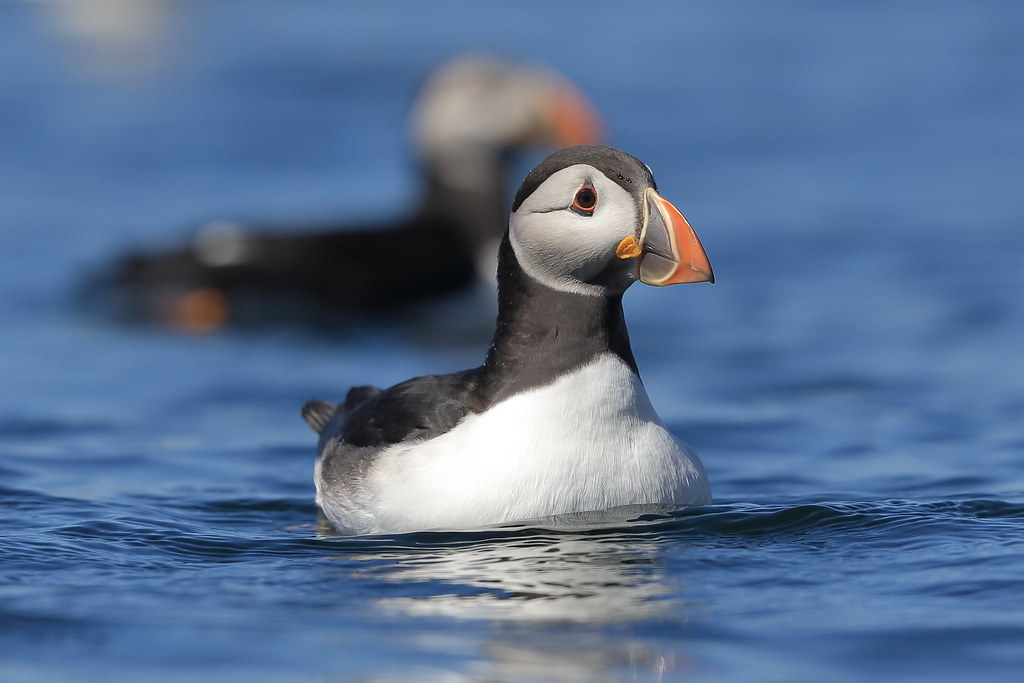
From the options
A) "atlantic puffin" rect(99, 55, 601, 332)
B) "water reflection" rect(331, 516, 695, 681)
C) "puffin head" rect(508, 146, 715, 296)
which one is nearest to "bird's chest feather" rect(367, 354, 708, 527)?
"water reflection" rect(331, 516, 695, 681)

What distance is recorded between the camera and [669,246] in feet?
18.9

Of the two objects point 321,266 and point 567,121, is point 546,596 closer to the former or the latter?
point 321,266

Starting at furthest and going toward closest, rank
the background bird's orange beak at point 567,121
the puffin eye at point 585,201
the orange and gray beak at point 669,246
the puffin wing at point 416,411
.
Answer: the background bird's orange beak at point 567,121 < the puffin wing at point 416,411 < the puffin eye at point 585,201 < the orange and gray beak at point 669,246

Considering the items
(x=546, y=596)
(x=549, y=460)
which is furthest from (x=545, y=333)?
(x=546, y=596)

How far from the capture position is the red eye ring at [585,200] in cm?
588

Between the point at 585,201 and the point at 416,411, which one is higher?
the point at 585,201

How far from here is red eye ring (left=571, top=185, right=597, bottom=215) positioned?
19.3 ft

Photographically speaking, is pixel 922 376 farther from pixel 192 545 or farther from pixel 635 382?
pixel 192 545

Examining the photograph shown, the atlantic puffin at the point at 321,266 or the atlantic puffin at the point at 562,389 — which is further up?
the atlantic puffin at the point at 321,266

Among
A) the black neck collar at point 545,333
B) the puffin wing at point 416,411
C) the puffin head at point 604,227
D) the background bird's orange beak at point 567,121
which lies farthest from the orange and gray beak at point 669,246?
the background bird's orange beak at point 567,121

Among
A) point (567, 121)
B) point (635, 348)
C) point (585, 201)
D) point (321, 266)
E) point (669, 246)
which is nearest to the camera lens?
point (669, 246)

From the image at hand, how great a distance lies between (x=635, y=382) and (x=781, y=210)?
30.0ft

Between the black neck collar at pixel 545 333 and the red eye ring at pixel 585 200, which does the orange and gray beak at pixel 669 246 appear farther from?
the black neck collar at pixel 545 333

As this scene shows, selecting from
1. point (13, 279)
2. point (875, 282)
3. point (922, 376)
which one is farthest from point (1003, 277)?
point (13, 279)
